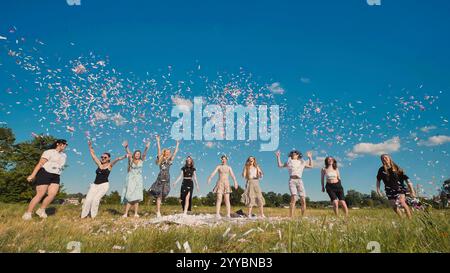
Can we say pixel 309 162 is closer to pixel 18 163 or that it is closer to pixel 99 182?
pixel 99 182

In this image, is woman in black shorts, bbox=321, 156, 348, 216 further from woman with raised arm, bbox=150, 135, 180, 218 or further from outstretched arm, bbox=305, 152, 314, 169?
woman with raised arm, bbox=150, 135, 180, 218

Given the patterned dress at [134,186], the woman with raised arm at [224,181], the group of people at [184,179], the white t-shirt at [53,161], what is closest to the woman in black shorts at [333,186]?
the group of people at [184,179]

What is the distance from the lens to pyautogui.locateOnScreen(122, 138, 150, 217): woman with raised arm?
13.8m

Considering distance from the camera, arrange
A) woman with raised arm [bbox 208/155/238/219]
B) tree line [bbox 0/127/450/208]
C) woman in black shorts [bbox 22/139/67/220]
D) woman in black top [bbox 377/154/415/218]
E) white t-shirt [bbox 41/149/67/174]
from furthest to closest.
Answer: tree line [bbox 0/127/450/208] < woman with raised arm [bbox 208/155/238/219] < white t-shirt [bbox 41/149/67/174] < woman in black shorts [bbox 22/139/67/220] < woman in black top [bbox 377/154/415/218]

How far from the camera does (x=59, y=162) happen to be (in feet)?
38.0

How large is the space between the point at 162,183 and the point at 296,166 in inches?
224

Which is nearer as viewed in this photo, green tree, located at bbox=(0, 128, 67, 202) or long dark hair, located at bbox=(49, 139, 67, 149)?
long dark hair, located at bbox=(49, 139, 67, 149)

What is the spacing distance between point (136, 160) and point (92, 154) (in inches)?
70.7

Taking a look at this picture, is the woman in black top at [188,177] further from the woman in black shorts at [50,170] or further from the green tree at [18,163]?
the green tree at [18,163]

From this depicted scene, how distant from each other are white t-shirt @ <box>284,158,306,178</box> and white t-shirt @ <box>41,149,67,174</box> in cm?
845

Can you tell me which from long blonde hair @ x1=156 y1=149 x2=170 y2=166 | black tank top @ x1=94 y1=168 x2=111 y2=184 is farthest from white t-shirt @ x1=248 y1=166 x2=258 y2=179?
black tank top @ x1=94 y1=168 x2=111 y2=184

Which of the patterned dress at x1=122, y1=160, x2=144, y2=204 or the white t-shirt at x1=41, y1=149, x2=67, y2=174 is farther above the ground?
the white t-shirt at x1=41, y1=149, x2=67, y2=174
